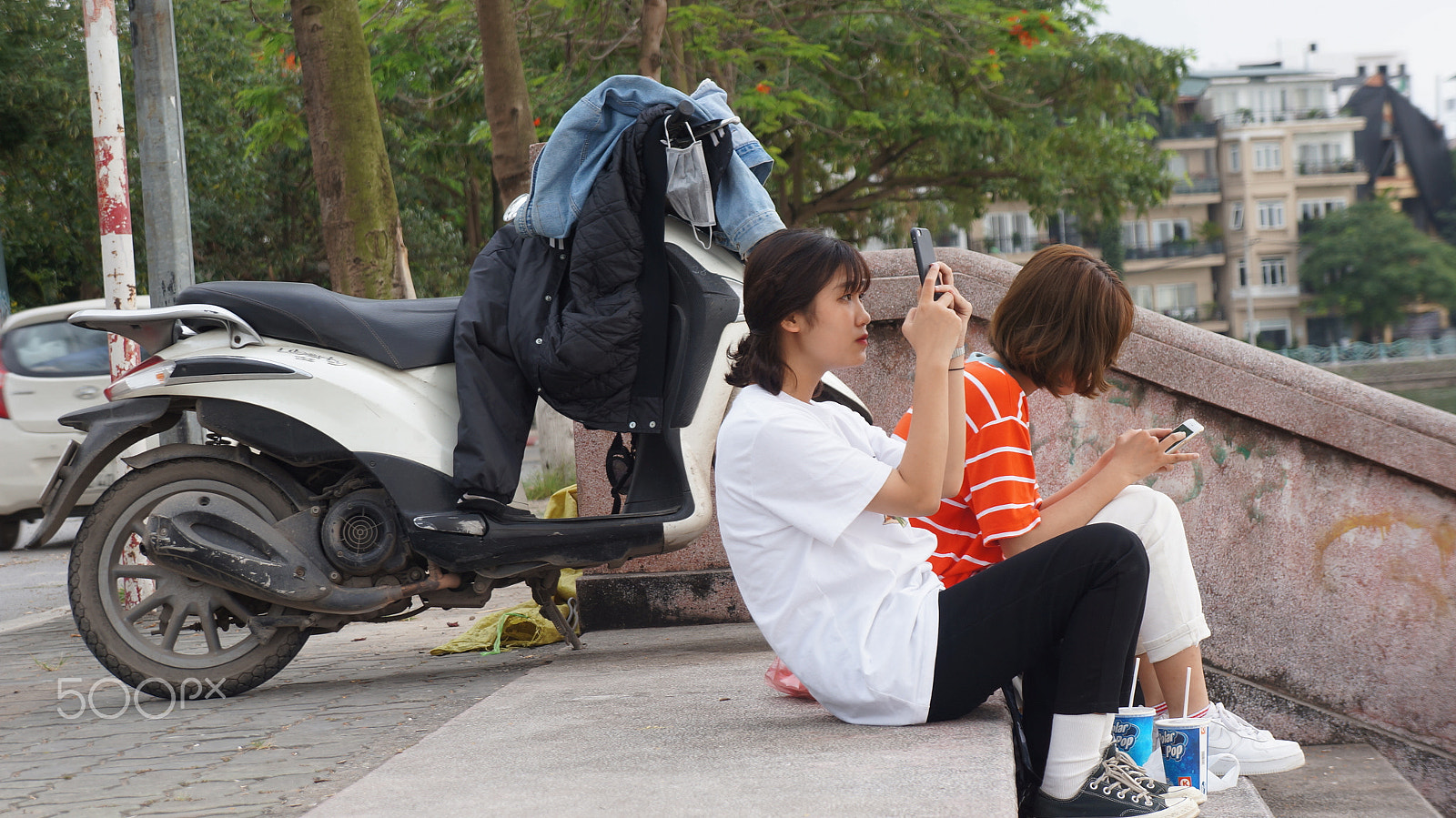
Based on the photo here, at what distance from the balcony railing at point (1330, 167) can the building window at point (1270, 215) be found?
9.77 feet

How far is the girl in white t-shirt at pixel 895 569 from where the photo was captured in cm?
258

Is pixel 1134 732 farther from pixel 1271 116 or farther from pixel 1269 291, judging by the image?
pixel 1271 116

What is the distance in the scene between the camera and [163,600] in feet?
13.1

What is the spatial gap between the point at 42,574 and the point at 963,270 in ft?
23.3

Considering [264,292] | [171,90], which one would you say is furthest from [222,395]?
[171,90]

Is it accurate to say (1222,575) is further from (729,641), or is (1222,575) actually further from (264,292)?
(264,292)

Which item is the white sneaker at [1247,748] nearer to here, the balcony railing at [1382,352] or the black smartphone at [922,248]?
the black smartphone at [922,248]

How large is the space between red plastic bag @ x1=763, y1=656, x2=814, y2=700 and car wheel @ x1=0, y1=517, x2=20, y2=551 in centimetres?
934

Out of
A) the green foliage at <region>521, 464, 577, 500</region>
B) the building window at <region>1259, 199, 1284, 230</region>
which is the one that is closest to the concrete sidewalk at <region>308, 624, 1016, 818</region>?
the green foliage at <region>521, 464, 577, 500</region>

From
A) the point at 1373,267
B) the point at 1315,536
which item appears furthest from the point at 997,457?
the point at 1373,267

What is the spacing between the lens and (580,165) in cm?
401

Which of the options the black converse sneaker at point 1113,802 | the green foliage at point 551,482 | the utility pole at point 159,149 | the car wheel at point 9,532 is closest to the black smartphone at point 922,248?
the black converse sneaker at point 1113,802

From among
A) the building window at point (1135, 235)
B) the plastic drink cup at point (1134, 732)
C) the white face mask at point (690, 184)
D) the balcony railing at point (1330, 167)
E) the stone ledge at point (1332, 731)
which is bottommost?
the stone ledge at point (1332, 731)

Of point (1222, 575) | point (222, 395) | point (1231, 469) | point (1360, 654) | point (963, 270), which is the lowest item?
point (1360, 654)
